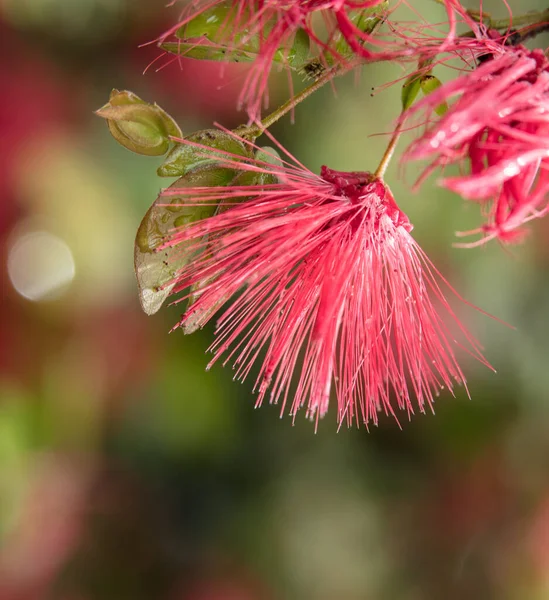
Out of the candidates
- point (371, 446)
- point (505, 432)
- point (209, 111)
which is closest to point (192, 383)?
point (371, 446)

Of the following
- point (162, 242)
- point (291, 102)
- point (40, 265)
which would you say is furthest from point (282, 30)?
point (40, 265)

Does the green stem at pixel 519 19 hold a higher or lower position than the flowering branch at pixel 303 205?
higher

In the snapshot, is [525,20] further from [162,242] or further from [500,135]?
[162,242]

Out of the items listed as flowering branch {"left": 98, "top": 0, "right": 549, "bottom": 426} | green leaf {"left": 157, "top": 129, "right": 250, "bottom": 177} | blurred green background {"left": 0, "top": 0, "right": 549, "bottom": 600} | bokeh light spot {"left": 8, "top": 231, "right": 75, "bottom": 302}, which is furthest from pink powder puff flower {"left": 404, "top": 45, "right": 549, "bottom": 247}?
bokeh light spot {"left": 8, "top": 231, "right": 75, "bottom": 302}

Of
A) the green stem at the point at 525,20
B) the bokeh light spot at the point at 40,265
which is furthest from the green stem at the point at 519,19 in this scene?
the bokeh light spot at the point at 40,265

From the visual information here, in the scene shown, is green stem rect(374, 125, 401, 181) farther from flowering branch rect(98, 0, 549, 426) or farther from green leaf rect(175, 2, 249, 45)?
green leaf rect(175, 2, 249, 45)

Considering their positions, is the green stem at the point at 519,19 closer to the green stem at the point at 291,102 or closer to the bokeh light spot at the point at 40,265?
the green stem at the point at 291,102

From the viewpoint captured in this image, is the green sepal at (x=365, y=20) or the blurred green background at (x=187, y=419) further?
the blurred green background at (x=187, y=419)

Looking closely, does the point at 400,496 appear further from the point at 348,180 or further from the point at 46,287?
the point at 348,180

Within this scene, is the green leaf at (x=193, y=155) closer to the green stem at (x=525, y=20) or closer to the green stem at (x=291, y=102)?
the green stem at (x=291, y=102)
